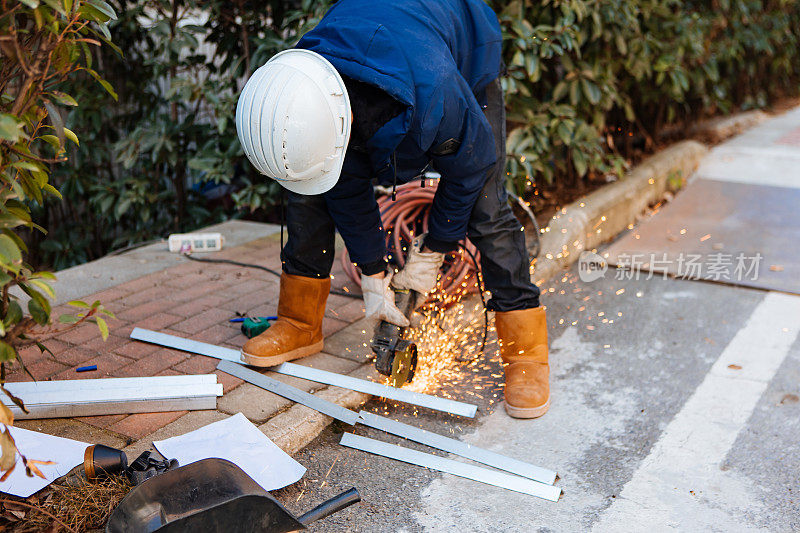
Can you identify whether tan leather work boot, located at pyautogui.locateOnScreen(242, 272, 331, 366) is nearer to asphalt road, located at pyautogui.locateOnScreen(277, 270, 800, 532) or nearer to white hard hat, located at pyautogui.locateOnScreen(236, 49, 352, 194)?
asphalt road, located at pyautogui.locateOnScreen(277, 270, 800, 532)

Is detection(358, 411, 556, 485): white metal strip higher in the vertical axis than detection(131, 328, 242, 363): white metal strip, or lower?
lower

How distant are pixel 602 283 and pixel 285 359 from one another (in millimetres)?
2197

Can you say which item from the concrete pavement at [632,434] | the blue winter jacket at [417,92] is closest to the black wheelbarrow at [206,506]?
the concrete pavement at [632,434]

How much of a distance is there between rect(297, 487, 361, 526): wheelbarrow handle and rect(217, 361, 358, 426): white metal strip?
47 centimetres

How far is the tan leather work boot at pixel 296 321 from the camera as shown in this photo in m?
3.10

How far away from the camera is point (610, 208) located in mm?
5254

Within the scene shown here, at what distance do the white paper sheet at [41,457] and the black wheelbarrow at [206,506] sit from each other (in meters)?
0.37

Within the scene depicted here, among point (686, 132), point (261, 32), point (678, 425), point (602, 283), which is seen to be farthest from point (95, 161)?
point (686, 132)

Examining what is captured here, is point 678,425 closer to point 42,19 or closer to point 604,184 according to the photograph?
point 42,19

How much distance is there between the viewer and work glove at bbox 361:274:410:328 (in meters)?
2.93

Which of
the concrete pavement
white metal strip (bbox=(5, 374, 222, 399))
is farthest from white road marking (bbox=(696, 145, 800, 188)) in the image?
white metal strip (bbox=(5, 374, 222, 399))

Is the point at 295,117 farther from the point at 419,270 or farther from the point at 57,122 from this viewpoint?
the point at 419,270

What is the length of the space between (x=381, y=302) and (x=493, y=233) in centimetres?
52

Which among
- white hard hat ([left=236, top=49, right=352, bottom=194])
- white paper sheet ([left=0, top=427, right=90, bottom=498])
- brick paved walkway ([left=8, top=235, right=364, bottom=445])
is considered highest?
white hard hat ([left=236, top=49, right=352, bottom=194])
